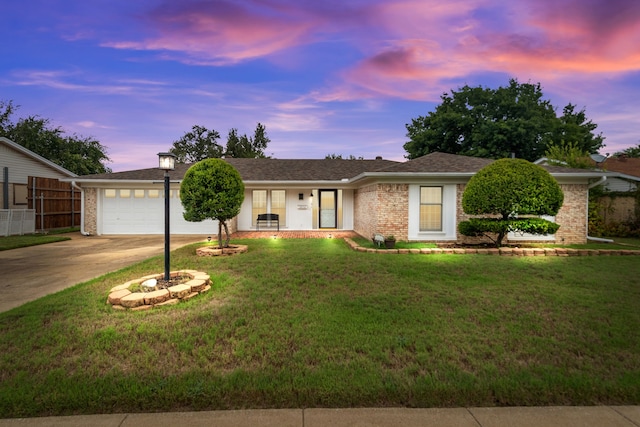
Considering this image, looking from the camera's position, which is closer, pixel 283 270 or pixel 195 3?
pixel 283 270

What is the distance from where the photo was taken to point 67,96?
15.8 metres

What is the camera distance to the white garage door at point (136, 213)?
1392cm

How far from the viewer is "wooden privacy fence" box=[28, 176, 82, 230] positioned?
49.5 feet

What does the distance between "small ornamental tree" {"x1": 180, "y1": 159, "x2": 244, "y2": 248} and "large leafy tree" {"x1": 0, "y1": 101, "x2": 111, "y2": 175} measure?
2709 centimetres

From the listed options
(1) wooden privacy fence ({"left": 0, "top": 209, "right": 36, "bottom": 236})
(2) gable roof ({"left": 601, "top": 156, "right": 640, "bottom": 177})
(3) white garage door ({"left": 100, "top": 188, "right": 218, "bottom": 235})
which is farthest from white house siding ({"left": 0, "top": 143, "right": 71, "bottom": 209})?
(2) gable roof ({"left": 601, "top": 156, "right": 640, "bottom": 177})

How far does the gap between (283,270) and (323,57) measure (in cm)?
940

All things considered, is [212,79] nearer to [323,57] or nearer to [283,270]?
[323,57]

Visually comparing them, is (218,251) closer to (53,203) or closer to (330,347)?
(330,347)

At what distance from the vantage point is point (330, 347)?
327 centimetres

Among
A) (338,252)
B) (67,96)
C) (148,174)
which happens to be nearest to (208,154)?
(67,96)

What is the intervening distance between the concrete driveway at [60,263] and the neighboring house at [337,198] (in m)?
2.20

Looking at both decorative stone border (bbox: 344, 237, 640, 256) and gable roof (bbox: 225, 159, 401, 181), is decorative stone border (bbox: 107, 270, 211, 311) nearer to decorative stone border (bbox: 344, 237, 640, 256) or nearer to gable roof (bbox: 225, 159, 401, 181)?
decorative stone border (bbox: 344, 237, 640, 256)

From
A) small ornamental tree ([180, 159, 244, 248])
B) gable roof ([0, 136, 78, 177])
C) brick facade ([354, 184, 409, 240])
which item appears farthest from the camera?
gable roof ([0, 136, 78, 177])

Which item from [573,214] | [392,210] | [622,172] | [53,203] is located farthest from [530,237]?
[53,203]
